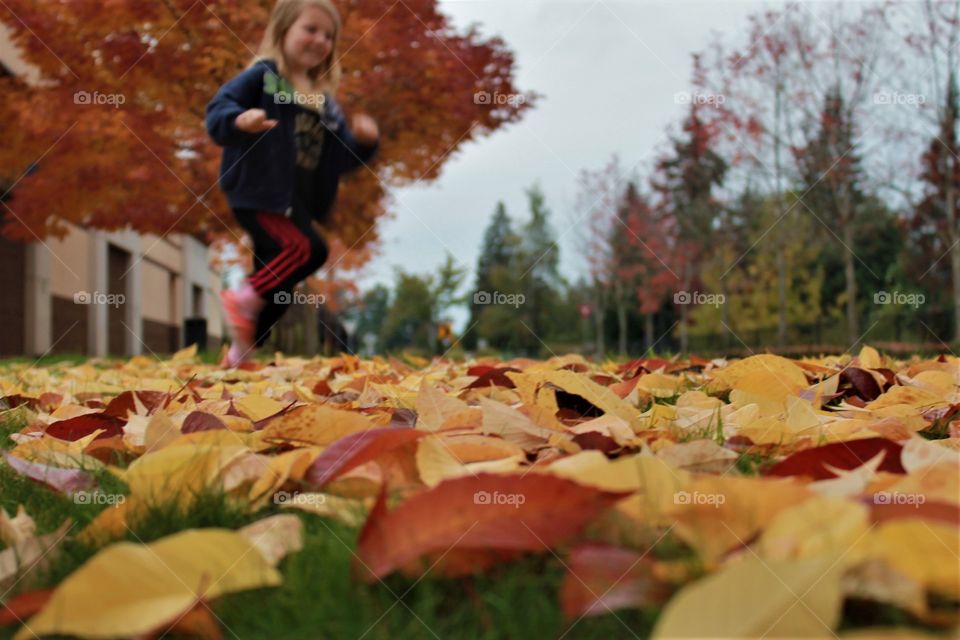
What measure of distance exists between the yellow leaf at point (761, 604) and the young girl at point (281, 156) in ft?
10.9

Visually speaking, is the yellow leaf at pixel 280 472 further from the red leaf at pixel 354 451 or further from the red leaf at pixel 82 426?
the red leaf at pixel 82 426

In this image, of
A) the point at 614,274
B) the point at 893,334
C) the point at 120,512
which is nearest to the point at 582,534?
the point at 120,512

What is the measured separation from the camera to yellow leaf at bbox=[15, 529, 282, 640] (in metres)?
0.67

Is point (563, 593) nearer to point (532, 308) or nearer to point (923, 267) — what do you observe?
point (923, 267)

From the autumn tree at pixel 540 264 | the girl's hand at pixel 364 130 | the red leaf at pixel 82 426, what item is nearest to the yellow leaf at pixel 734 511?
the red leaf at pixel 82 426

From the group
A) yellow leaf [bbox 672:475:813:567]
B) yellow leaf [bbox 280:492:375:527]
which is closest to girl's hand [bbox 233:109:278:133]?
yellow leaf [bbox 280:492:375:527]

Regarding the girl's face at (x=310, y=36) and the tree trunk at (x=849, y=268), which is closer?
the girl's face at (x=310, y=36)

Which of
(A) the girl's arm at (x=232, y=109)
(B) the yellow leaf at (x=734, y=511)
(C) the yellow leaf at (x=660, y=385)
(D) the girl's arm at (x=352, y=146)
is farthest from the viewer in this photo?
(D) the girl's arm at (x=352, y=146)

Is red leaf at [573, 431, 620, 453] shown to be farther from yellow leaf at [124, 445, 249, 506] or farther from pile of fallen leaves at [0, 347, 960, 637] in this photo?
yellow leaf at [124, 445, 249, 506]

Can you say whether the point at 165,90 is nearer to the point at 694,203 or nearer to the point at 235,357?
the point at 235,357

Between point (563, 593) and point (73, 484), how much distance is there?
2.69 feet

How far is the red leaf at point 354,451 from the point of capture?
1033 millimetres

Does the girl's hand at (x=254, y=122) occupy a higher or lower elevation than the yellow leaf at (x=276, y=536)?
higher

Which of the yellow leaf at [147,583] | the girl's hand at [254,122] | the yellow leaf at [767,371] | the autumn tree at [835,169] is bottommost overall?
the yellow leaf at [147,583]
